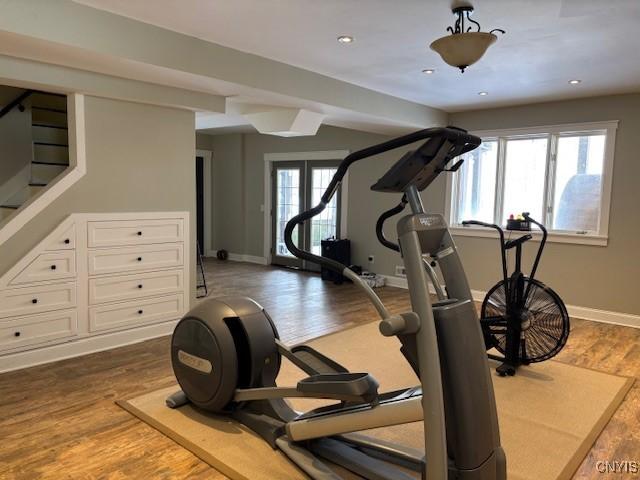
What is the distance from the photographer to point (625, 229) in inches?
193

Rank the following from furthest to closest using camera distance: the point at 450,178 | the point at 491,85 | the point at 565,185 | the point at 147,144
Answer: the point at 450,178
the point at 565,185
the point at 491,85
the point at 147,144

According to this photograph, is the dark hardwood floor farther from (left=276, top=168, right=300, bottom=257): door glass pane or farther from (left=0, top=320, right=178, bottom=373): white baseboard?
(left=276, top=168, right=300, bottom=257): door glass pane

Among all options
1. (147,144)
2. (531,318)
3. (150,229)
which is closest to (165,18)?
(147,144)

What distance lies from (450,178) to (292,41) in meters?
3.42

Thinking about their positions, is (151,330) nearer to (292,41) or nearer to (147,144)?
(147,144)

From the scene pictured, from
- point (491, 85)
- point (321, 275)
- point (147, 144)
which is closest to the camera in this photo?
point (147, 144)

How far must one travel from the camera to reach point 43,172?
153 inches

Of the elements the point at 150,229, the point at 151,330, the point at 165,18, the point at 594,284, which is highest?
the point at 165,18

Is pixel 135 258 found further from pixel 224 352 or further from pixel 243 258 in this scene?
pixel 243 258

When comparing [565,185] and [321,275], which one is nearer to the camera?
[565,185]

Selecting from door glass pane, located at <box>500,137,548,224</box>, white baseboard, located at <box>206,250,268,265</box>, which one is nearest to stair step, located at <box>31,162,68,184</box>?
white baseboard, located at <box>206,250,268,265</box>

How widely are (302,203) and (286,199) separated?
15.4 inches

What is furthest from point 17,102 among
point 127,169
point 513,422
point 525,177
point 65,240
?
point 525,177

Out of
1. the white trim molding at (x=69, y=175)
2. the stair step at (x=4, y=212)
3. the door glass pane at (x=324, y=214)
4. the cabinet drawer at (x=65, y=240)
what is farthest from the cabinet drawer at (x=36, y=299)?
the door glass pane at (x=324, y=214)
